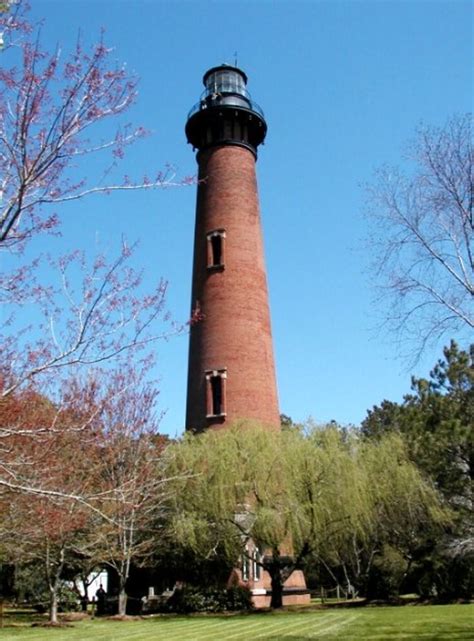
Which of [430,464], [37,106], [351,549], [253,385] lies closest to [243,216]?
[253,385]

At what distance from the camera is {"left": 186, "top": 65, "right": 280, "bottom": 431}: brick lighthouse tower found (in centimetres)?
2406

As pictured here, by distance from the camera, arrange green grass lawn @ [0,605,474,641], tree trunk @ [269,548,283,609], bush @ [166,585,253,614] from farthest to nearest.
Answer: bush @ [166,585,253,614], tree trunk @ [269,548,283,609], green grass lawn @ [0,605,474,641]

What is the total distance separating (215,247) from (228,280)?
163 cm

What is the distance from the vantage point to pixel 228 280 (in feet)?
Result: 82.9

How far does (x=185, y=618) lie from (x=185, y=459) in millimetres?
4391

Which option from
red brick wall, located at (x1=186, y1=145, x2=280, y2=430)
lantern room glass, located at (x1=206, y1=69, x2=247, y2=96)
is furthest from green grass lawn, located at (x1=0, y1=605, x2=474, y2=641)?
lantern room glass, located at (x1=206, y1=69, x2=247, y2=96)

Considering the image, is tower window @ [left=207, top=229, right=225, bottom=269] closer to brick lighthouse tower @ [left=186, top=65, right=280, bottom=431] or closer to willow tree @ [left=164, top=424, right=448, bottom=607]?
brick lighthouse tower @ [left=186, top=65, right=280, bottom=431]

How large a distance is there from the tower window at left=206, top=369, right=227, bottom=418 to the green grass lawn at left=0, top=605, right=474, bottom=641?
7.19 meters

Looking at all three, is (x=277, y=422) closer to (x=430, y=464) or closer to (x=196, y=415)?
(x=196, y=415)

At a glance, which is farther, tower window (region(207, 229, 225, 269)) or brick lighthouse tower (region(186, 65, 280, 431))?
tower window (region(207, 229, 225, 269))

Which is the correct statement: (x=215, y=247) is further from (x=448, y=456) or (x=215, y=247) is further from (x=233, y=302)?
(x=448, y=456)

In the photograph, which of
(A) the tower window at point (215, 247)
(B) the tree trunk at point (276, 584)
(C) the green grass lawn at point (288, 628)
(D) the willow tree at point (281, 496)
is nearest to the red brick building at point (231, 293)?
(A) the tower window at point (215, 247)

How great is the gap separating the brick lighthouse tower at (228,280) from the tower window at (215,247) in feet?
0.12

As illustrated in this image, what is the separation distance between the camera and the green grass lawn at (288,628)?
12.6 m
